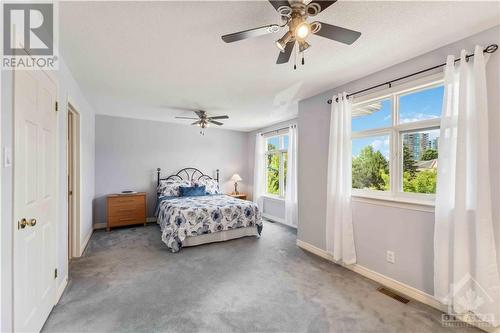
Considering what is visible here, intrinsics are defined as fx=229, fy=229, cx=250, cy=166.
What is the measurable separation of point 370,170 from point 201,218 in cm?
268

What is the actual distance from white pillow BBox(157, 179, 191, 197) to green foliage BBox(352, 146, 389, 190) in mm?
3726

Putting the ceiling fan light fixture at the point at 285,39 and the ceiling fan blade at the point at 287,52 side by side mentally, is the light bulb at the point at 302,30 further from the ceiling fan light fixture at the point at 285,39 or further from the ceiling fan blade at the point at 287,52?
the ceiling fan blade at the point at 287,52

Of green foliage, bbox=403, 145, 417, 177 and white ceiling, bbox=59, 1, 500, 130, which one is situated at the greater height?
white ceiling, bbox=59, 1, 500, 130

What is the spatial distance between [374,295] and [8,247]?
305cm

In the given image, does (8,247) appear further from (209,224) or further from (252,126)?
(252,126)

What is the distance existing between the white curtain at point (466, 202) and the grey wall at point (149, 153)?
506 centimetres

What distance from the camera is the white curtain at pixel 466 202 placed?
1.84 metres

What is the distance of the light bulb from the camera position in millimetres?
1415

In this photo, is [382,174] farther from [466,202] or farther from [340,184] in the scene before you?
[466,202]

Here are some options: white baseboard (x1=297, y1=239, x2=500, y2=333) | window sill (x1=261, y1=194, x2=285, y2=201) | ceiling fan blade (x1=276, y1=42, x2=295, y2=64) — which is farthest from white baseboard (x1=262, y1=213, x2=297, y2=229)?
ceiling fan blade (x1=276, y1=42, x2=295, y2=64)

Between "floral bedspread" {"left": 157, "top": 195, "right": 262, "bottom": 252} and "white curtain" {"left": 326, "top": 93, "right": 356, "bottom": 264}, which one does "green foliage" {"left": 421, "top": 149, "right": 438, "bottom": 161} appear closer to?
"white curtain" {"left": 326, "top": 93, "right": 356, "bottom": 264}

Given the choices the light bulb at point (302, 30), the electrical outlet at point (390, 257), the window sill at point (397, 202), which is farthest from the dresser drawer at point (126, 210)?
the light bulb at point (302, 30)

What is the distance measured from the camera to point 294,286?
101 inches

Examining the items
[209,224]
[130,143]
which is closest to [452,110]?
[209,224]
